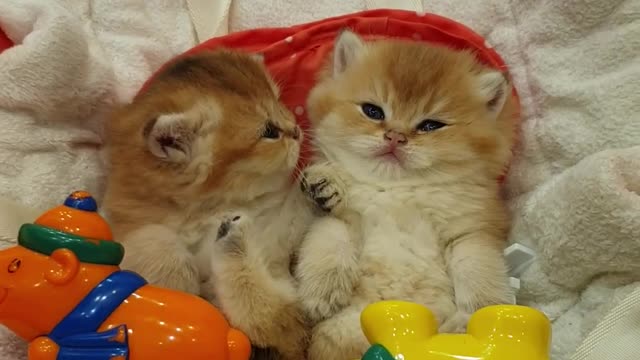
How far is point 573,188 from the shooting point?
48.6 inches

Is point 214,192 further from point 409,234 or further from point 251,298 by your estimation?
point 409,234

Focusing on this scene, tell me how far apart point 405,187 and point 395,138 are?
11 centimetres

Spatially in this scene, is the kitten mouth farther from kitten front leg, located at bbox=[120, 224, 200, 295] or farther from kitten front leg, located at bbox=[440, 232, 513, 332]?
kitten front leg, located at bbox=[120, 224, 200, 295]

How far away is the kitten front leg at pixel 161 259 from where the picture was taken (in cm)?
115

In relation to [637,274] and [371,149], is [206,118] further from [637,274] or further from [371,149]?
[637,274]

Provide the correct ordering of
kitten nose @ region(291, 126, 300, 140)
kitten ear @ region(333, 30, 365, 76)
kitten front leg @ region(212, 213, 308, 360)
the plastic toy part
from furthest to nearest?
kitten ear @ region(333, 30, 365, 76) → kitten nose @ region(291, 126, 300, 140) → kitten front leg @ region(212, 213, 308, 360) → the plastic toy part

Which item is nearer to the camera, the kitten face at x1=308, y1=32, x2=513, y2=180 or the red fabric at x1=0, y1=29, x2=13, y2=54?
the kitten face at x1=308, y1=32, x2=513, y2=180

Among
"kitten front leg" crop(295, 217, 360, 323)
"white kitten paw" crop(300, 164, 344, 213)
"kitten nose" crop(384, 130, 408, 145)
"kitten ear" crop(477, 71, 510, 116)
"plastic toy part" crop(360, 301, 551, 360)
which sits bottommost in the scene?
"kitten front leg" crop(295, 217, 360, 323)

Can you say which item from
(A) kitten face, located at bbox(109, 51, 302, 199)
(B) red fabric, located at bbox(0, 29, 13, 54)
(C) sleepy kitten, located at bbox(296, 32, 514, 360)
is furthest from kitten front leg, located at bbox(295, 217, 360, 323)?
(B) red fabric, located at bbox(0, 29, 13, 54)

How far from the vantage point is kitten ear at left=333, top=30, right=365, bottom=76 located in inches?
60.6

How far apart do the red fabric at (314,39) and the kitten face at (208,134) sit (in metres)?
0.35

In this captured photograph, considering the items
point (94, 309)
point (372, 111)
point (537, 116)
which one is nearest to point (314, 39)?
point (372, 111)

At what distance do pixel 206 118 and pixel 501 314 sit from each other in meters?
0.64

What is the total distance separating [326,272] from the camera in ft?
4.07
